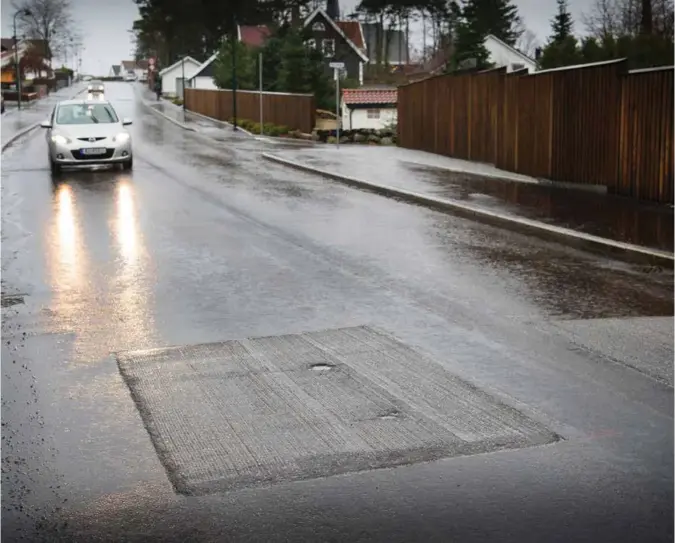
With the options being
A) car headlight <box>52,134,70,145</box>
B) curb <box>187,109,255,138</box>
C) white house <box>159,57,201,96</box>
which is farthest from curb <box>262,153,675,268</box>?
white house <box>159,57,201,96</box>

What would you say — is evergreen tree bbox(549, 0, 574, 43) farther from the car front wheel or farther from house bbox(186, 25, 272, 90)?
the car front wheel

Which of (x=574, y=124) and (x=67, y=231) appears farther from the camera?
(x=574, y=124)

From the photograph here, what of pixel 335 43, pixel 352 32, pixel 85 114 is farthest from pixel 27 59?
pixel 85 114

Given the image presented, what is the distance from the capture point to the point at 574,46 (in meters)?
29.4

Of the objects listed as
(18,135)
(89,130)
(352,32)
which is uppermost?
(352,32)

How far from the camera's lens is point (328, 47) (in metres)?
81.8

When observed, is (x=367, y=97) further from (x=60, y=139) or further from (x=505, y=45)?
(x=60, y=139)

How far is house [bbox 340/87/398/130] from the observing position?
57.3 meters

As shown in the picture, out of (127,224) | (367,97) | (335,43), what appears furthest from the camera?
(335,43)

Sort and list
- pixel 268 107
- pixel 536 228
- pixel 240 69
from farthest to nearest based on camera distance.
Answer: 1. pixel 240 69
2. pixel 268 107
3. pixel 536 228

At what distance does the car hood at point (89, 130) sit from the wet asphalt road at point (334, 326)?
5696 millimetres

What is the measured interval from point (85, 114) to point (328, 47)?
5988 cm

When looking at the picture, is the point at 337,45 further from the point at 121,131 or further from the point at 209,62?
the point at 121,131

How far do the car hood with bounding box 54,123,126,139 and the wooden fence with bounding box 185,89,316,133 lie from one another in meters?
15.4
